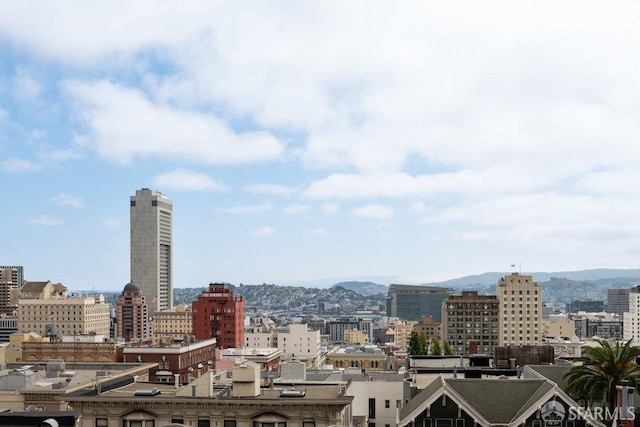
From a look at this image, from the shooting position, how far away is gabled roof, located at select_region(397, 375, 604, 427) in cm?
5962

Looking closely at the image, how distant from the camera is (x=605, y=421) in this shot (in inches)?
2333

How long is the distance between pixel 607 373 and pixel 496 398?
861 cm

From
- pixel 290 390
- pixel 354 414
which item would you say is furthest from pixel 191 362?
pixel 290 390

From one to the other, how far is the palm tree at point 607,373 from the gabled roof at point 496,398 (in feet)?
9.16

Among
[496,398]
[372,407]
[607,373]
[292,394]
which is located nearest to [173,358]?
[372,407]

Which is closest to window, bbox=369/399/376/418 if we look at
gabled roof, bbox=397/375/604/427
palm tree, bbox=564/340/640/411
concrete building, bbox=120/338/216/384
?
gabled roof, bbox=397/375/604/427

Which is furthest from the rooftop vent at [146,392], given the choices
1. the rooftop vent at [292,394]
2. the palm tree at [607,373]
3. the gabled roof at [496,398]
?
the palm tree at [607,373]

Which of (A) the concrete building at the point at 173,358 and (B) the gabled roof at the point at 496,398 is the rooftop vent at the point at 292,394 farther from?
(A) the concrete building at the point at 173,358

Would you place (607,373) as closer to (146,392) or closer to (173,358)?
(146,392)

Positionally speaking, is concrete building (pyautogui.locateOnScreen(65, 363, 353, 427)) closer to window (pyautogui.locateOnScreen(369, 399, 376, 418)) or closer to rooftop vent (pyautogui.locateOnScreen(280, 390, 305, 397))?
rooftop vent (pyautogui.locateOnScreen(280, 390, 305, 397))

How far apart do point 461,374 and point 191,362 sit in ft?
212

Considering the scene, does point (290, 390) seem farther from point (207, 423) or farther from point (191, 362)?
point (191, 362)

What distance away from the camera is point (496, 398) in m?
61.4

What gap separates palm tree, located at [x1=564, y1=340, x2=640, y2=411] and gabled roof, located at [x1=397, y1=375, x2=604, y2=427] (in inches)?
110
